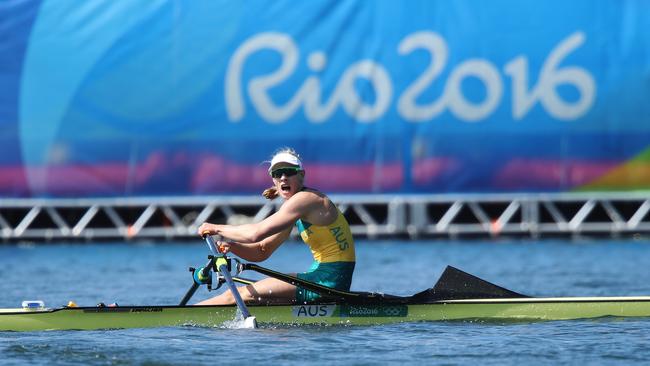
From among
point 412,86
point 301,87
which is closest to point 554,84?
point 412,86

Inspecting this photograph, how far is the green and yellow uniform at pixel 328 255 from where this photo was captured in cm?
1253

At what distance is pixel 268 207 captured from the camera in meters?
24.6

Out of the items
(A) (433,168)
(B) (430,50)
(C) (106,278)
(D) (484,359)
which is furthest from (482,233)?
(D) (484,359)

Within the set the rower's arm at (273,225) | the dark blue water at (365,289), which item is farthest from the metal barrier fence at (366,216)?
the rower's arm at (273,225)

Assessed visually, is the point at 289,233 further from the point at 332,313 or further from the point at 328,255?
the point at 332,313

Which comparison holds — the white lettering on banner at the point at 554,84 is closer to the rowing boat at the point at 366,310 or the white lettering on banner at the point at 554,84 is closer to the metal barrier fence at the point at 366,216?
the metal barrier fence at the point at 366,216

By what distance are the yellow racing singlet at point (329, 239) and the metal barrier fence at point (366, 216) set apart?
449 inches

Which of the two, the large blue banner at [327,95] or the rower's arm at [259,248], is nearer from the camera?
the rower's arm at [259,248]

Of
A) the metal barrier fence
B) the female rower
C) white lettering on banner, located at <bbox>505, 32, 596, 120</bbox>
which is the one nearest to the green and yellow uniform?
the female rower

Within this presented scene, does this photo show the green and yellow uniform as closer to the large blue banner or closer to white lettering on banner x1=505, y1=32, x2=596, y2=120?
the large blue banner

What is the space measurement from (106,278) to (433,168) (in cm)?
790

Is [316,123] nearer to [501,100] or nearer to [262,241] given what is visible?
[501,100]

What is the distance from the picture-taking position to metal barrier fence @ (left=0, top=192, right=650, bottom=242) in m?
24.2

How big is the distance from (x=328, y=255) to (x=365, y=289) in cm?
412
